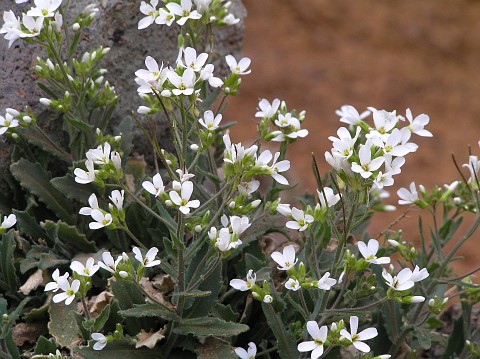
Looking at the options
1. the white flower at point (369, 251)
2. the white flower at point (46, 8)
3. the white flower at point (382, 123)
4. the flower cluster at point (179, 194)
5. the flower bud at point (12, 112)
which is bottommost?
the white flower at point (369, 251)

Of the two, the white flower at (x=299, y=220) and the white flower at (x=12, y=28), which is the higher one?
the white flower at (x=12, y=28)

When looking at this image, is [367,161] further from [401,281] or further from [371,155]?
[401,281]

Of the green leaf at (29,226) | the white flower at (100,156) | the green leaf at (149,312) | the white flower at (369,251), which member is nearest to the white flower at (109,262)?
the green leaf at (149,312)

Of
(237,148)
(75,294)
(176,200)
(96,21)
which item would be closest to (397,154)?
(237,148)

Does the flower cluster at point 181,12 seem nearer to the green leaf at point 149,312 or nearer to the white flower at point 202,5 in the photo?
the white flower at point 202,5

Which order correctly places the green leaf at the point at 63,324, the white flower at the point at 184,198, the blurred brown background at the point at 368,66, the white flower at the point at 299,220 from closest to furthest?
1. the white flower at the point at 184,198
2. the white flower at the point at 299,220
3. the green leaf at the point at 63,324
4. the blurred brown background at the point at 368,66

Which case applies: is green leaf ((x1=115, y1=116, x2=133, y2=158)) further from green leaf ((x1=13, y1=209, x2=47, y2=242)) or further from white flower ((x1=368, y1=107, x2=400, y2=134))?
white flower ((x1=368, y1=107, x2=400, y2=134))

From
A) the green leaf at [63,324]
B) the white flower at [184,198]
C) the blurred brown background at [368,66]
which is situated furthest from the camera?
the blurred brown background at [368,66]
